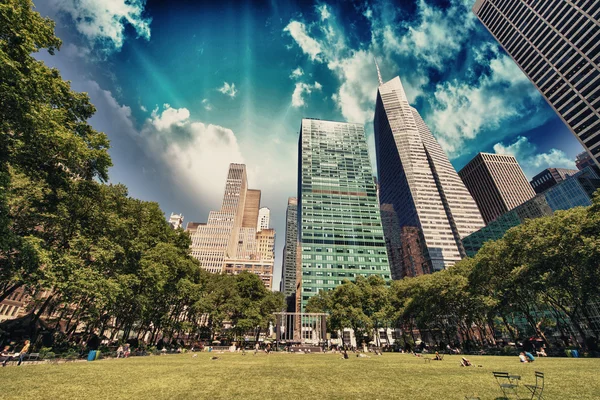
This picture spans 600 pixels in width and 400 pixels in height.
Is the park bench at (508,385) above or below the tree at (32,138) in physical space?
below

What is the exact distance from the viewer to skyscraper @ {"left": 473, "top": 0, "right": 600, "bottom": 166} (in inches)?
2931

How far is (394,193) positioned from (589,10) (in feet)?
350

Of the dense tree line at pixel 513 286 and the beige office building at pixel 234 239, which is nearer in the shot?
the dense tree line at pixel 513 286

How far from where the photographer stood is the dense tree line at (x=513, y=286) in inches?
1072

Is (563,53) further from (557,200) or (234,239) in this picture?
(234,239)

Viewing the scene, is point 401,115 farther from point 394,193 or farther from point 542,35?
point 542,35

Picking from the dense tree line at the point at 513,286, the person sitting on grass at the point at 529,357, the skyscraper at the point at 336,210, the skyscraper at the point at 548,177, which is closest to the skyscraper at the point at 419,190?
the skyscraper at the point at 336,210

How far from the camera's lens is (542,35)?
291 ft

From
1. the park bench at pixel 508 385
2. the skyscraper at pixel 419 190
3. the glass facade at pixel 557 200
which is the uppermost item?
the skyscraper at pixel 419 190

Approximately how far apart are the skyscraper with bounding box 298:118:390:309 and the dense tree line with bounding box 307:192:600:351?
43531mm

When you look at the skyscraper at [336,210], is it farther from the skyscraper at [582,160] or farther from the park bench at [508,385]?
the skyscraper at [582,160]

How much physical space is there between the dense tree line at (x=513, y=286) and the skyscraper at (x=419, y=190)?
234 feet

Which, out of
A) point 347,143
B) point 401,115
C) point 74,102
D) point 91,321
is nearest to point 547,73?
point 347,143

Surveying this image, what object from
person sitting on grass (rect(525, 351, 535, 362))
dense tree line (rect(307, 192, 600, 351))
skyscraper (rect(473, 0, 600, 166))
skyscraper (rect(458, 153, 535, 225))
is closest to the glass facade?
skyscraper (rect(473, 0, 600, 166))
